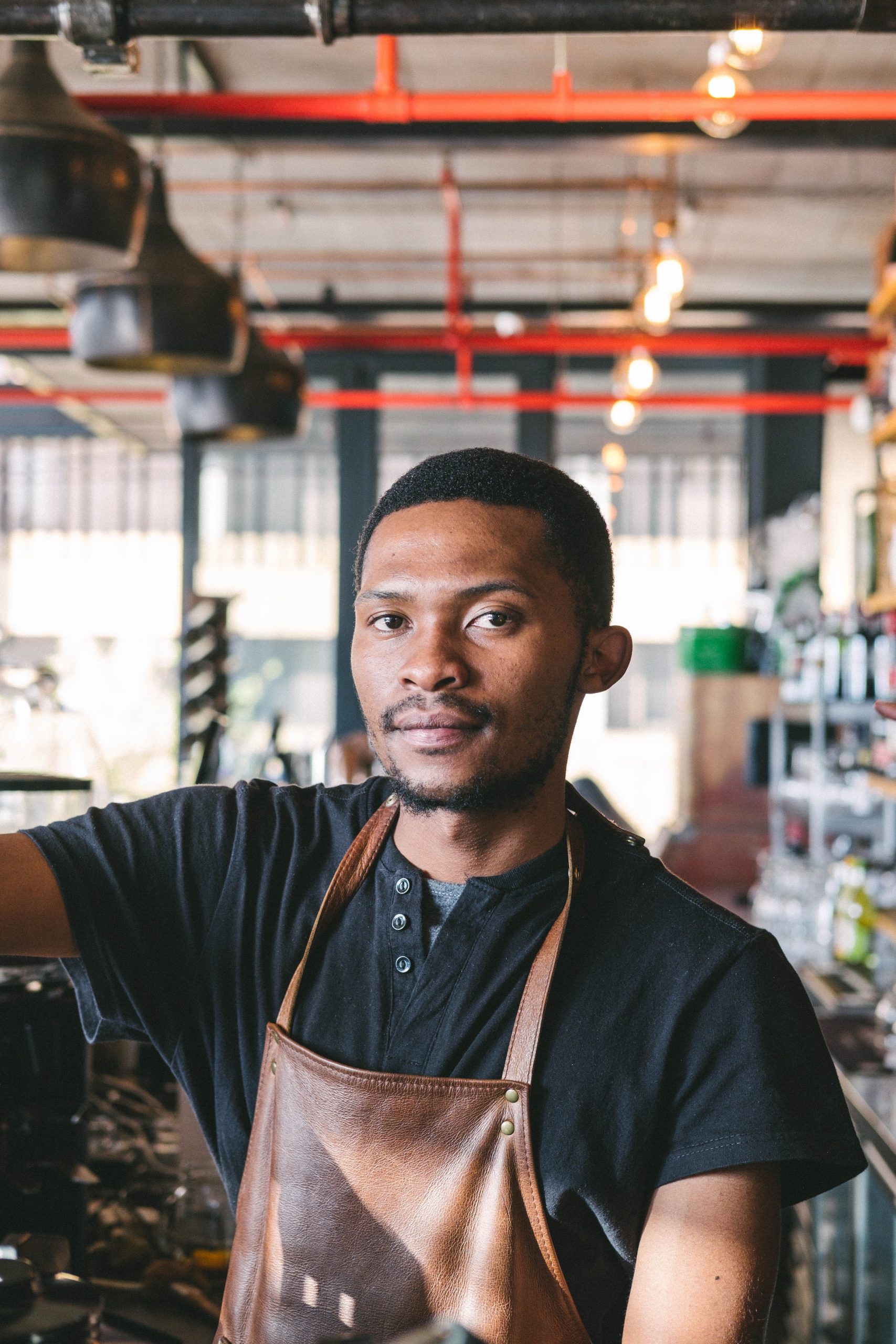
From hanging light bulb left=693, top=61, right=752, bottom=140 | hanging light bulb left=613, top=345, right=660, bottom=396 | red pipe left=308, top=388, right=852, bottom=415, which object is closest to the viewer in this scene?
hanging light bulb left=693, top=61, right=752, bottom=140

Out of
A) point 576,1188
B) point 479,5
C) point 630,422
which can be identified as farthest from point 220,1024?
point 630,422

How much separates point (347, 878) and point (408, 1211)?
330 millimetres

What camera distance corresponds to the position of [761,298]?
7.61 metres

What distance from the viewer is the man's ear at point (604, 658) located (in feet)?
4.28

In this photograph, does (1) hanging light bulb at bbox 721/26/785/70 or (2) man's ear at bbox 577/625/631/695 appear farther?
(1) hanging light bulb at bbox 721/26/785/70

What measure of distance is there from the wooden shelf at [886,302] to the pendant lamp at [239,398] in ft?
6.34

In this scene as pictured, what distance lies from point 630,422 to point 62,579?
4.66 meters

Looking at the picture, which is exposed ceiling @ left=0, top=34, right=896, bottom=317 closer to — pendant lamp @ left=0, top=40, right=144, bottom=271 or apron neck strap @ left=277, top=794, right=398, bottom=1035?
pendant lamp @ left=0, top=40, right=144, bottom=271

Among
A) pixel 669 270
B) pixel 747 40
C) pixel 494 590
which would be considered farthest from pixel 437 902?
pixel 669 270

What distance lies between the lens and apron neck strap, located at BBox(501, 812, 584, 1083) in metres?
1.17

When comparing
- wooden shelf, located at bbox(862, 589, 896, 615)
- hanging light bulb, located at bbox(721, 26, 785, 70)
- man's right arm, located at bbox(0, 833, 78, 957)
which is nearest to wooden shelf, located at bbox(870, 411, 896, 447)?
wooden shelf, located at bbox(862, 589, 896, 615)

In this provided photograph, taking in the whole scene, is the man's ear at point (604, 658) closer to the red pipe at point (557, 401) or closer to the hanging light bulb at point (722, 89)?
the hanging light bulb at point (722, 89)

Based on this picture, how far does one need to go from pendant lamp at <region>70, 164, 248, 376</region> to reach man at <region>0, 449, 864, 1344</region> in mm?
1827

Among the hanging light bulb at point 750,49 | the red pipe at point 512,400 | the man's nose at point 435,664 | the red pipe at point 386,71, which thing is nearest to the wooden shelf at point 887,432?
the hanging light bulb at point 750,49
